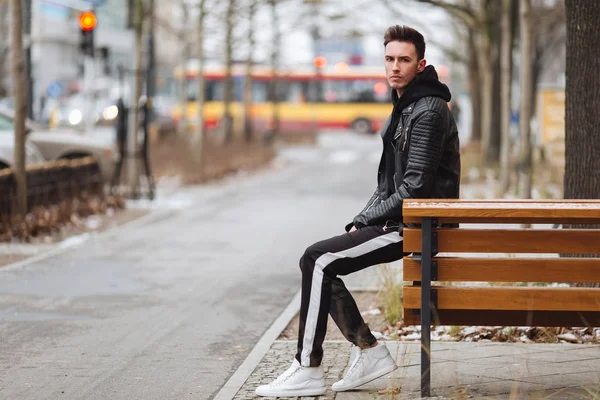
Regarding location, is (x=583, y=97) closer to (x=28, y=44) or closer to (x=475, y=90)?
(x=28, y=44)

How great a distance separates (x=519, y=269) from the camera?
18.3 feet

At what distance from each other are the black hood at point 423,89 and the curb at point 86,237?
6.13 m

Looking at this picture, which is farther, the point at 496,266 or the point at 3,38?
the point at 3,38

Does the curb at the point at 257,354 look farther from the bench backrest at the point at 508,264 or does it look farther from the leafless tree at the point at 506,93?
the leafless tree at the point at 506,93

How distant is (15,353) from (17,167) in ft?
22.2

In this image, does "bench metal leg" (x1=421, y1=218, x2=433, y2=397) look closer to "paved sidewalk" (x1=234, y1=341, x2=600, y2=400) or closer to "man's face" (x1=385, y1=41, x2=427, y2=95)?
"paved sidewalk" (x1=234, y1=341, x2=600, y2=400)

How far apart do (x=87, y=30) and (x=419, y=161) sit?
16.2 m

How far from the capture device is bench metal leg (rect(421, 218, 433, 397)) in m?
5.52

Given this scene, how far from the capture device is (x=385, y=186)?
233 inches

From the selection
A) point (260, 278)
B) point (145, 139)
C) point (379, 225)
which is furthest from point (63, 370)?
point (145, 139)

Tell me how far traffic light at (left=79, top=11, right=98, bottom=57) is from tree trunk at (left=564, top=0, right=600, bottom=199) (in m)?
13.5

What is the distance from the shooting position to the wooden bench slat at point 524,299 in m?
5.61

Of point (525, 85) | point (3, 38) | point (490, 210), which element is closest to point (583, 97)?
point (490, 210)

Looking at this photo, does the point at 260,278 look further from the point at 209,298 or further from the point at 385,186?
the point at 385,186
